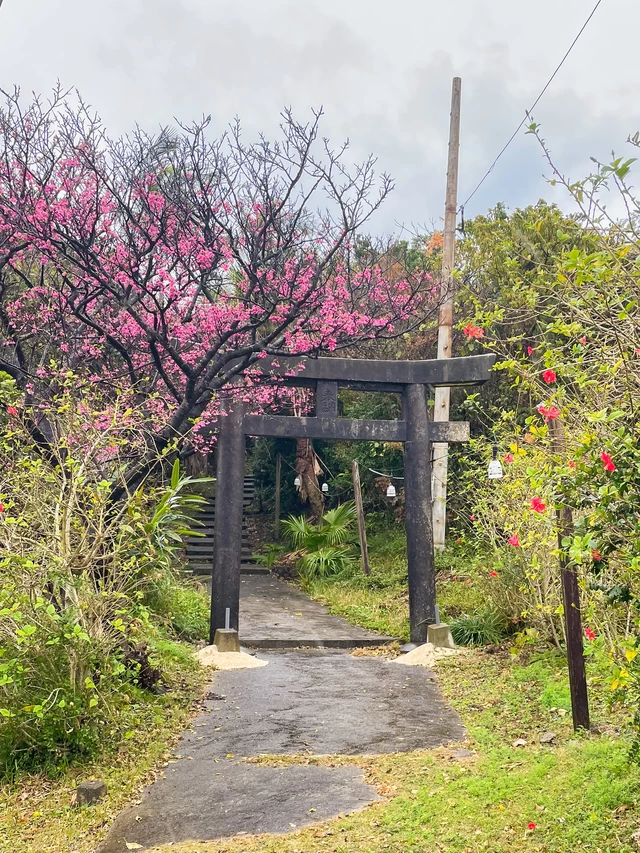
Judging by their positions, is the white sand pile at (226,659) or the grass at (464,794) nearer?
the grass at (464,794)

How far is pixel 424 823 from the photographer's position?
3.69 m

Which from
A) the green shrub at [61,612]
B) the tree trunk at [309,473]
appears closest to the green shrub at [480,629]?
the green shrub at [61,612]

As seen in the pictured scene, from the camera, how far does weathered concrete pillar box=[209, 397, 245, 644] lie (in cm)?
901

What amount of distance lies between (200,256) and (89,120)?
57.5 inches

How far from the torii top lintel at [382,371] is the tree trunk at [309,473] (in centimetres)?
877

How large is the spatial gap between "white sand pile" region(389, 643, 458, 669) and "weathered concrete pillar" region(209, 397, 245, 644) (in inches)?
80.7

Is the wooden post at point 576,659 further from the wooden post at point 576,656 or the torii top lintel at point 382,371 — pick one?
the torii top lintel at point 382,371

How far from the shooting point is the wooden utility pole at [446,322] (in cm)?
1253

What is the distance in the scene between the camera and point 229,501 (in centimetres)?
915

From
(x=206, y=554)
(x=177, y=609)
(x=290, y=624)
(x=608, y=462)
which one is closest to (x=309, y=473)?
(x=206, y=554)

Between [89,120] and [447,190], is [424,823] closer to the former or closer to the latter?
[89,120]

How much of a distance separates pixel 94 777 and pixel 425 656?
15.8 feet

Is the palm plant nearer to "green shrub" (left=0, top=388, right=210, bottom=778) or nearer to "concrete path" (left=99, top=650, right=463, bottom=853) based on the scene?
"concrete path" (left=99, top=650, right=463, bottom=853)

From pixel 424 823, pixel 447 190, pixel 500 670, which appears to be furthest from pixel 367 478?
pixel 424 823
